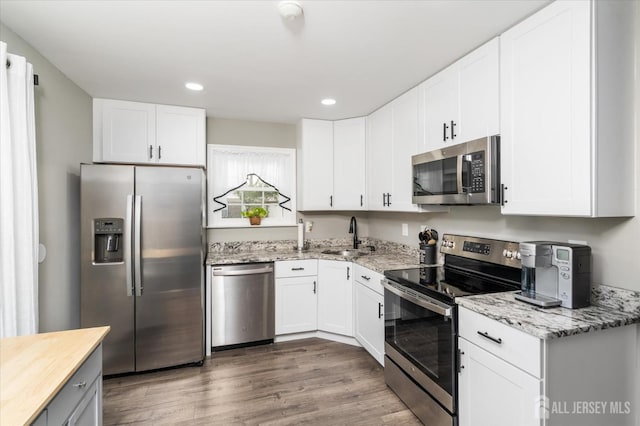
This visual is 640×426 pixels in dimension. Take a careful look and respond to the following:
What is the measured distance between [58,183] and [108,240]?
1.82 feet

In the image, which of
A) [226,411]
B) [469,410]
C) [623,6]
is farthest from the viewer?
[226,411]

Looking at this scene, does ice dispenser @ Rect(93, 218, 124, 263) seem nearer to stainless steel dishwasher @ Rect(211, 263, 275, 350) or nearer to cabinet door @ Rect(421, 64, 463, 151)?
stainless steel dishwasher @ Rect(211, 263, 275, 350)

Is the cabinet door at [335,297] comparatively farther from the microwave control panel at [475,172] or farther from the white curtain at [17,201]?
the white curtain at [17,201]

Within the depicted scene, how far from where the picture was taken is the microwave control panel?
1899 millimetres

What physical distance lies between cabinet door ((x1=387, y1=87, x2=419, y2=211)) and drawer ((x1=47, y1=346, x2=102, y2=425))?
2370 millimetres

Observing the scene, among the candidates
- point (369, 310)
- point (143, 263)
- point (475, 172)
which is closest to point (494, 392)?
point (475, 172)

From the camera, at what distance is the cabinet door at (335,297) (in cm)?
313

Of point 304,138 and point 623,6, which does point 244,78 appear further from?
point 623,6

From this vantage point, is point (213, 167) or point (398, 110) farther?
point (213, 167)

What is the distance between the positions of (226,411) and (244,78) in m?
2.53

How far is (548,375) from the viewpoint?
1.26m

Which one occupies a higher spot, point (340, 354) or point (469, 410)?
point (469, 410)

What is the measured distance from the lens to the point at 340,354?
2.97m

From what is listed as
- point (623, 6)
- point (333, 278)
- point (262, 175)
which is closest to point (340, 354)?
point (333, 278)
